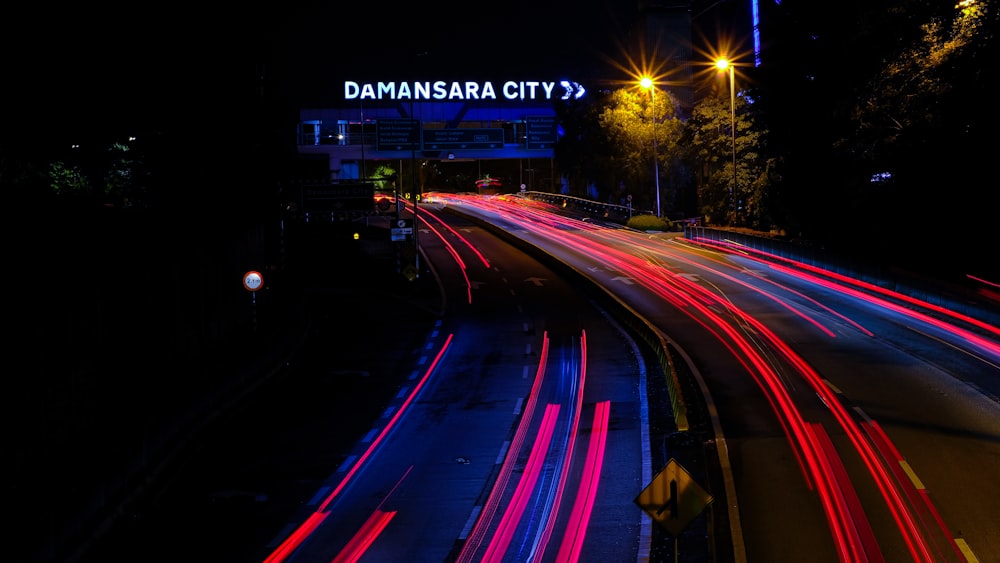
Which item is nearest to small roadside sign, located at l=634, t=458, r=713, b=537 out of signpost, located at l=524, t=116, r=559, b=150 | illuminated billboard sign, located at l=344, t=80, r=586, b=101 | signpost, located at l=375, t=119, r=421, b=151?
signpost, located at l=375, t=119, r=421, b=151

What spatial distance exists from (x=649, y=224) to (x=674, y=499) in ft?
191

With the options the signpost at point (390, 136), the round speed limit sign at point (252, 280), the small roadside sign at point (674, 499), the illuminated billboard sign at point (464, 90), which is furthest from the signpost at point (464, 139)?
the small roadside sign at point (674, 499)

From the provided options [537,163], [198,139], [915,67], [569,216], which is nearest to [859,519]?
[915,67]

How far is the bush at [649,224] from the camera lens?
67.4 meters

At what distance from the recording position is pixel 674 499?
10.1 metres

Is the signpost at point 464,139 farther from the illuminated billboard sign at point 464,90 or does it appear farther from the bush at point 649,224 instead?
the bush at point 649,224

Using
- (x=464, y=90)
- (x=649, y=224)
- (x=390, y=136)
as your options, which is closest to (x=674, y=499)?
(x=649, y=224)

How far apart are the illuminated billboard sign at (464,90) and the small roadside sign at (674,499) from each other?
87.2m

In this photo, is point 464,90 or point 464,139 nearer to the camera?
point 464,139

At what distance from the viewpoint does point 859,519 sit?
1387cm

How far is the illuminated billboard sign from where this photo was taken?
97.9m

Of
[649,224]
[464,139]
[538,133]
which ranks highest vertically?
[538,133]

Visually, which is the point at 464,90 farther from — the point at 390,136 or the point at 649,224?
the point at 649,224

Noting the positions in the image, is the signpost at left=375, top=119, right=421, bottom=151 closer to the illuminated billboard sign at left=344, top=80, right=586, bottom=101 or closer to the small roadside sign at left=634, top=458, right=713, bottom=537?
the illuminated billboard sign at left=344, top=80, right=586, bottom=101
